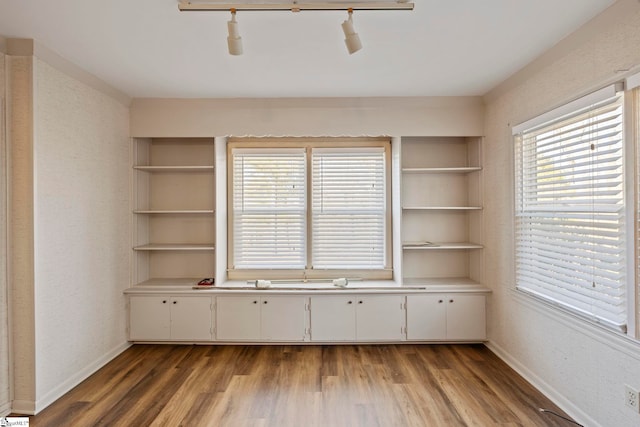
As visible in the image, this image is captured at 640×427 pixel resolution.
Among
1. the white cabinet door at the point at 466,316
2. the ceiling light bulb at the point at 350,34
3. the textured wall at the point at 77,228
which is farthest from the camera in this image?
the white cabinet door at the point at 466,316

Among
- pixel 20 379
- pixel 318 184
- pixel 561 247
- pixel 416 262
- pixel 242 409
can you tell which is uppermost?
pixel 318 184

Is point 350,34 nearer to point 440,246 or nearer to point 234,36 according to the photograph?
point 234,36

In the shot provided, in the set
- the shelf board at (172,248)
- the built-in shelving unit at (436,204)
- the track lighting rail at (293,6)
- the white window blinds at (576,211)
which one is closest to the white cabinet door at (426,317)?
the built-in shelving unit at (436,204)

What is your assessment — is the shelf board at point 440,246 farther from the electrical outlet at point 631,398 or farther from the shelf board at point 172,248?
the shelf board at point 172,248

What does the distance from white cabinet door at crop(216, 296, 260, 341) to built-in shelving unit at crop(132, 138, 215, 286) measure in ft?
1.78

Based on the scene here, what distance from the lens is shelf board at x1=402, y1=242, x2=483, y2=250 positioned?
11.4ft

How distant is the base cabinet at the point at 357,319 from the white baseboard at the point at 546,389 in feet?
3.09

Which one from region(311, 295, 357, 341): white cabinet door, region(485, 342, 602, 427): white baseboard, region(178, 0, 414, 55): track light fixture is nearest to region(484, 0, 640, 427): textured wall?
region(485, 342, 602, 427): white baseboard

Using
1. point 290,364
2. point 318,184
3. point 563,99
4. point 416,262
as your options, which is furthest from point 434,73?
point 290,364

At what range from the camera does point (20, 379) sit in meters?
2.34

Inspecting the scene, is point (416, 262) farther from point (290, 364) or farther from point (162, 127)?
point (162, 127)

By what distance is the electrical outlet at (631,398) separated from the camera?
1813 millimetres

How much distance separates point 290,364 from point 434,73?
2902mm

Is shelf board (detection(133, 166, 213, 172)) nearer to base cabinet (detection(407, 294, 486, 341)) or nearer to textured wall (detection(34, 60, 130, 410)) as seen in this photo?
textured wall (detection(34, 60, 130, 410))
